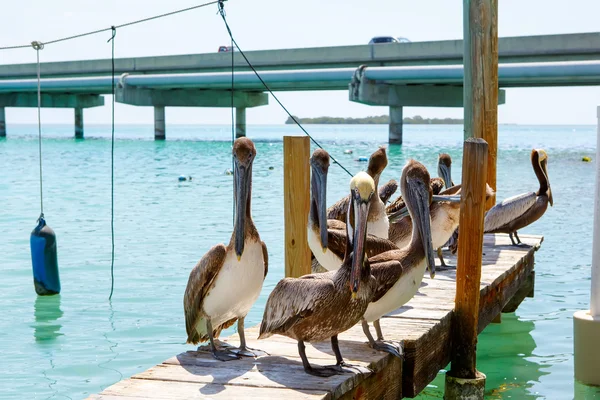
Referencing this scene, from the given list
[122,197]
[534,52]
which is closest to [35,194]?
[122,197]

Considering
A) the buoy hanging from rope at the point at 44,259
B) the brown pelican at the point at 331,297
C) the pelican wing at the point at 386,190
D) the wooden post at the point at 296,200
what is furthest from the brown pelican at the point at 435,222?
the buoy hanging from rope at the point at 44,259

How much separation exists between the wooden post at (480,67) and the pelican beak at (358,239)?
3565 mm

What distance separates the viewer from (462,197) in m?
5.27

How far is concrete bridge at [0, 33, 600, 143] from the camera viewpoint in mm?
33344

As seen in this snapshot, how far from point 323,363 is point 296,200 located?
2038 millimetres

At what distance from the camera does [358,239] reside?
3.87 m

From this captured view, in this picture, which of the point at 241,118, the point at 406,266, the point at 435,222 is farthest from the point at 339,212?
the point at 241,118

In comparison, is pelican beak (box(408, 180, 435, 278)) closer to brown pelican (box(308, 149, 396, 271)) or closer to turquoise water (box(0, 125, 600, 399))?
brown pelican (box(308, 149, 396, 271))

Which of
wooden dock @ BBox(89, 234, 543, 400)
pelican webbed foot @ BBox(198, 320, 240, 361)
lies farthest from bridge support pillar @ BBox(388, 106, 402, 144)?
pelican webbed foot @ BBox(198, 320, 240, 361)

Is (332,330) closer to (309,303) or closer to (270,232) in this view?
(309,303)

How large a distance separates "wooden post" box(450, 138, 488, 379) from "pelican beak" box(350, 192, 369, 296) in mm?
1491

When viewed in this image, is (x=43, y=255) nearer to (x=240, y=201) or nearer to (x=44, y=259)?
(x=44, y=259)

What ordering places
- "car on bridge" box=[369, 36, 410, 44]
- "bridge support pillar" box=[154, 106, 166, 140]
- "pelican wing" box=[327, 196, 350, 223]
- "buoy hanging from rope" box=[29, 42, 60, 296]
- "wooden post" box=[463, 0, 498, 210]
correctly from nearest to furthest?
"pelican wing" box=[327, 196, 350, 223]
"wooden post" box=[463, 0, 498, 210]
"buoy hanging from rope" box=[29, 42, 60, 296]
"car on bridge" box=[369, 36, 410, 44]
"bridge support pillar" box=[154, 106, 166, 140]

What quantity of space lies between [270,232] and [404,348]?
32.5 feet
